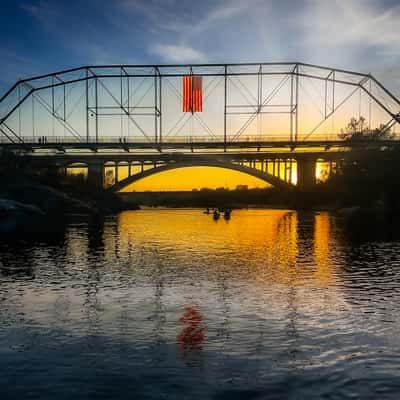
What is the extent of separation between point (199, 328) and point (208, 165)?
8483cm

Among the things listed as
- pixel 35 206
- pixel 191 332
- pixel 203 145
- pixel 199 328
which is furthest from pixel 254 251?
pixel 203 145

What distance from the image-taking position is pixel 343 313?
15.0 m

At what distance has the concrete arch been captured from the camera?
96.4 metres

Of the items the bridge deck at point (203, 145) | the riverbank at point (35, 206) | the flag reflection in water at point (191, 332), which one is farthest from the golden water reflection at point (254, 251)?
the bridge deck at point (203, 145)

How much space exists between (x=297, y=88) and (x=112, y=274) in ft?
218

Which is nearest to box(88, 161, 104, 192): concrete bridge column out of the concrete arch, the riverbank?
the concrete arch

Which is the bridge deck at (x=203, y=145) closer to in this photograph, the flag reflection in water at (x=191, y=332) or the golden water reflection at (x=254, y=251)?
the golden water reflection at (x=254, y=251)

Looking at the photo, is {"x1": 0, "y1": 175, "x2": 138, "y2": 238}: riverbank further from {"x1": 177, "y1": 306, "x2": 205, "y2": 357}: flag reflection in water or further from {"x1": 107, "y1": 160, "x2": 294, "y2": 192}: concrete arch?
{"x1": 177, "y1": 306, "x2": 205, "y2": 357}: flag reflection in water

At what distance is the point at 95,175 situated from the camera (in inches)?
3900

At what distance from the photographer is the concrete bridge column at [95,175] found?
9888 centimetres

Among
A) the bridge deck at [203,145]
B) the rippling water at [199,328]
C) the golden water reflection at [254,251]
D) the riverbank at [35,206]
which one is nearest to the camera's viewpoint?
the rippling water at [199,328]

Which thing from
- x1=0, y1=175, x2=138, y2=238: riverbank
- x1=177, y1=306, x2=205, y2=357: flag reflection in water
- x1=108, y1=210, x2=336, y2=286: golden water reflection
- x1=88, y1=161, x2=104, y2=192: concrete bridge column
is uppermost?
x1=88, y1=161, x2=104, y2=192: concrete bridge column

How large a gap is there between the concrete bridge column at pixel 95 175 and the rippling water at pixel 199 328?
7290 cm

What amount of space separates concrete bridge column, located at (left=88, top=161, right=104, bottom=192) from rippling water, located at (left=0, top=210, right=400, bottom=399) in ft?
239
